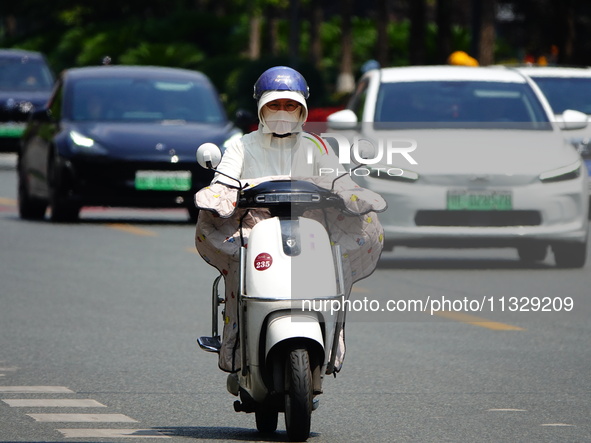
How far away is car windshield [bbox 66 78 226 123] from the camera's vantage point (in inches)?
748

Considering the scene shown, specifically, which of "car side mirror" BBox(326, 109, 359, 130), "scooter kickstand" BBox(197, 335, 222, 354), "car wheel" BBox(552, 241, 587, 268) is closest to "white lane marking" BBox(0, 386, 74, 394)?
"scooter kickstand" BBox(197, 335, 222, 354)

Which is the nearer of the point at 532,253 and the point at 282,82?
the point at 282,82

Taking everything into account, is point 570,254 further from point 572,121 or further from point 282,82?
point 282,82

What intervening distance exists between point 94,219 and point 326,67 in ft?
127

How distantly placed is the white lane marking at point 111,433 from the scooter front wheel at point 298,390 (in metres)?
0.67

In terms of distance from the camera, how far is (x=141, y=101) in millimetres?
19234

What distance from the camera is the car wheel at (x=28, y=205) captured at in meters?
19.4

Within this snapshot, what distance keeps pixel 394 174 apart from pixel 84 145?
457 cm

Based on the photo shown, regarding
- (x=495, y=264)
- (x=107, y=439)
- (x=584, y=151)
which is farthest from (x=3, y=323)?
(x=584, y=151)

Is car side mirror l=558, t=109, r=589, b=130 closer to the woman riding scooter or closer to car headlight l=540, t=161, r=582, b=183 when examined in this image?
car headlight l=540, t=161, r=582, b=183

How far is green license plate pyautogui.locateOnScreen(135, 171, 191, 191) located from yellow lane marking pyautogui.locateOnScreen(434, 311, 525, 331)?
247 inches

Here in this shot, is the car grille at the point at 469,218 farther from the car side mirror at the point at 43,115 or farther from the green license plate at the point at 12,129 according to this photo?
the green license plate at the point at 12,129

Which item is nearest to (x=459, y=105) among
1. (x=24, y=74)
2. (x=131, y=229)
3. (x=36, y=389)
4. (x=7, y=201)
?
(x=131, y=229)

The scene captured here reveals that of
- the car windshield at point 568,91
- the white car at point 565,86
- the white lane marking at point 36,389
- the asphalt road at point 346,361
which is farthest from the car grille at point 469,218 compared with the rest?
the white lane marking at point 36,389
